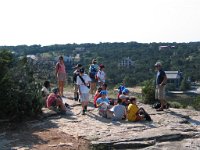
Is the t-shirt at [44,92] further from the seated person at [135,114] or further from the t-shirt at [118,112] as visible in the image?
the seated person at [135,114]

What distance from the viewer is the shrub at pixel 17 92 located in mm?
10633

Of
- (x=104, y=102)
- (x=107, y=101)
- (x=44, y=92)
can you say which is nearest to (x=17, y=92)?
(x=44, y=92)

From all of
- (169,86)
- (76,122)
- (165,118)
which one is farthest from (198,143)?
(169,86)

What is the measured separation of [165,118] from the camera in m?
11.5

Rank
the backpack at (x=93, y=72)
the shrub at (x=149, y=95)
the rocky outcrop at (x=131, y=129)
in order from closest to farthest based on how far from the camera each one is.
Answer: the rocky outcrop at (x=131, y=129) < the backpack at (x=93, y=72) < the shrub at (x=149, y=95)

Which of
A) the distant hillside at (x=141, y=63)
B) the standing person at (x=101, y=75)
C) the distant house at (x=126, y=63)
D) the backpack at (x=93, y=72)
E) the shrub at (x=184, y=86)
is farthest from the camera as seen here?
the distant house at (x=126, y=63)

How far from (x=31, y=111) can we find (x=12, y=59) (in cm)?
187

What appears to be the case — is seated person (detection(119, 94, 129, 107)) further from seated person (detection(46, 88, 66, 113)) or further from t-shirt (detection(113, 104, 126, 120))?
seated person (detection(46, 88, 66, 113))

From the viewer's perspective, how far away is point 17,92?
10922 millimetres

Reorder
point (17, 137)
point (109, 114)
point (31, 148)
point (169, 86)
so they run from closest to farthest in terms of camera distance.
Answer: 1. point (31, 148)
2. point (17, 137)
3. point (109, 114)
4. point (169, 86)

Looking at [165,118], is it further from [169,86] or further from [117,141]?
[169,86]

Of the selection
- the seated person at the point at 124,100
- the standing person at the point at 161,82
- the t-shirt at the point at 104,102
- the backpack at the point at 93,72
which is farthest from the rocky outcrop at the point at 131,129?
the backpack at the point at 93,72

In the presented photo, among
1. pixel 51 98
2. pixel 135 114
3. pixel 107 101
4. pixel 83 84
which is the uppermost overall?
pixel 83 84

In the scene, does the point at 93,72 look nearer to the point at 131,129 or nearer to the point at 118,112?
the point at 118,112
